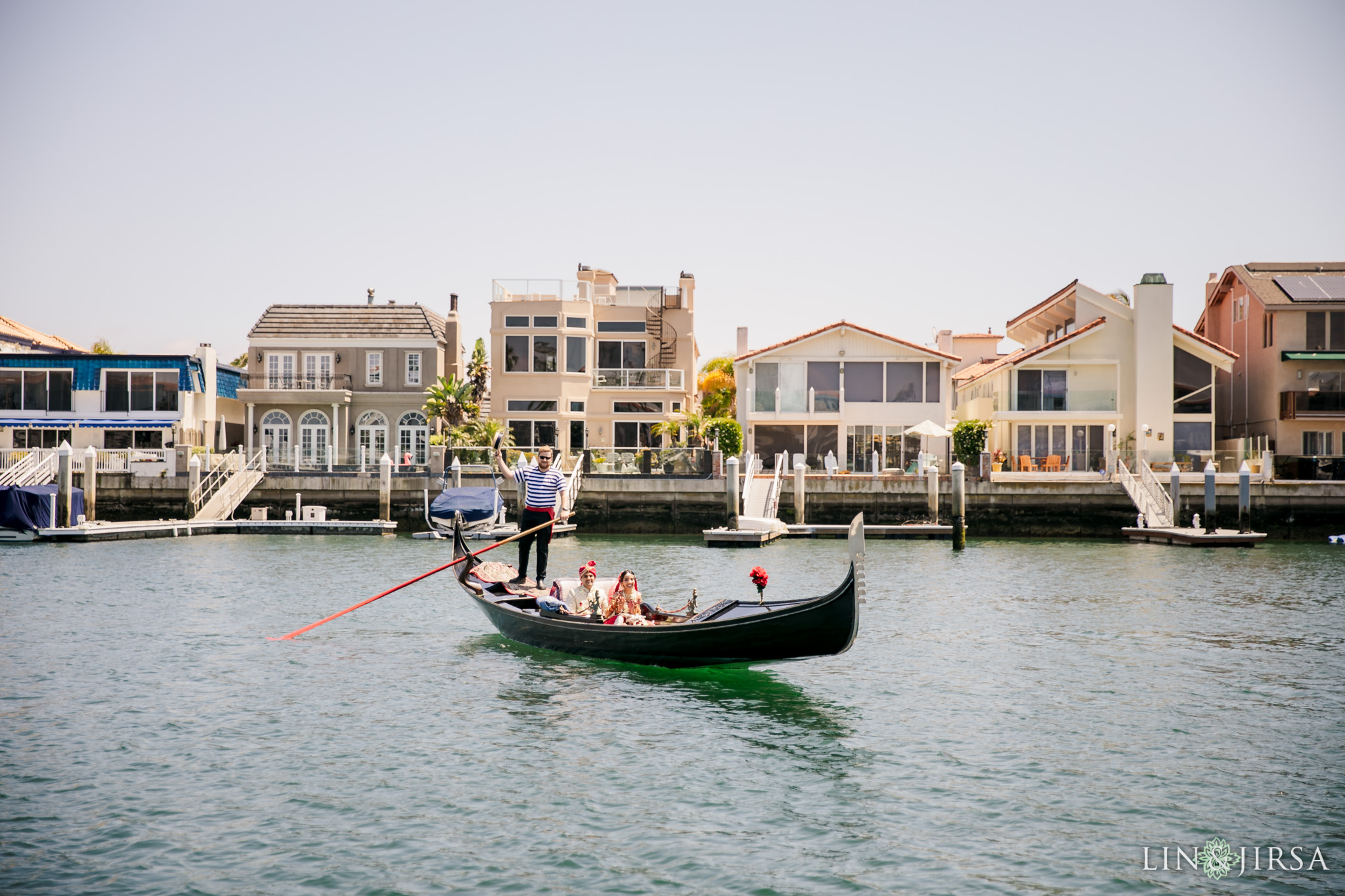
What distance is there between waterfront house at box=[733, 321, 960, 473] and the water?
25.7 meters

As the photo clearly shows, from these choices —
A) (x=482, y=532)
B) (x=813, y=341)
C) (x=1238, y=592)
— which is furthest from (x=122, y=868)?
(x=813, y=341)

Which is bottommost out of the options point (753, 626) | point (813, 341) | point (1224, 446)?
point (753, 626)

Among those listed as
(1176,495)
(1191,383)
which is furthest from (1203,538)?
(1191,383)

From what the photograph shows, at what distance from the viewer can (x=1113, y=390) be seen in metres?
45.3

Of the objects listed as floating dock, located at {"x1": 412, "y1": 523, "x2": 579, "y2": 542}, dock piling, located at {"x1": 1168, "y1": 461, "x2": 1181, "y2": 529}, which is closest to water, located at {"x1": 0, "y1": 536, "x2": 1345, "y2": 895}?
floating dock, located at {"x1": 412, "y1": 523, "x2": 579, "y2": 542}

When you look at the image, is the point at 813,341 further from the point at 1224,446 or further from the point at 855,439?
the point at 1224,446

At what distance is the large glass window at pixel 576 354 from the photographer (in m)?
49.4

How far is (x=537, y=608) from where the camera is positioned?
1666cm

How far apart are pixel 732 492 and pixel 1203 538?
1513cm

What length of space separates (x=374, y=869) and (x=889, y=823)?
14.3 feet

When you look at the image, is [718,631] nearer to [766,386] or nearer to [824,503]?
[824,503]

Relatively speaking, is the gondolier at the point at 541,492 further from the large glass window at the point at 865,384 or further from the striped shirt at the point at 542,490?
the large glass window at the point at 865,384

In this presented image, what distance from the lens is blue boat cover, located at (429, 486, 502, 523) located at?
3688 centimetres

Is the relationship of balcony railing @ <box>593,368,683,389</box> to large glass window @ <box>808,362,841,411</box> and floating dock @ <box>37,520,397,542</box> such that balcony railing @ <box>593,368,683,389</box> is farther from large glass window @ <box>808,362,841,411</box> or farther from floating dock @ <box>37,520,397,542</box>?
floating dock @ <box>37,520,397,542</box>
